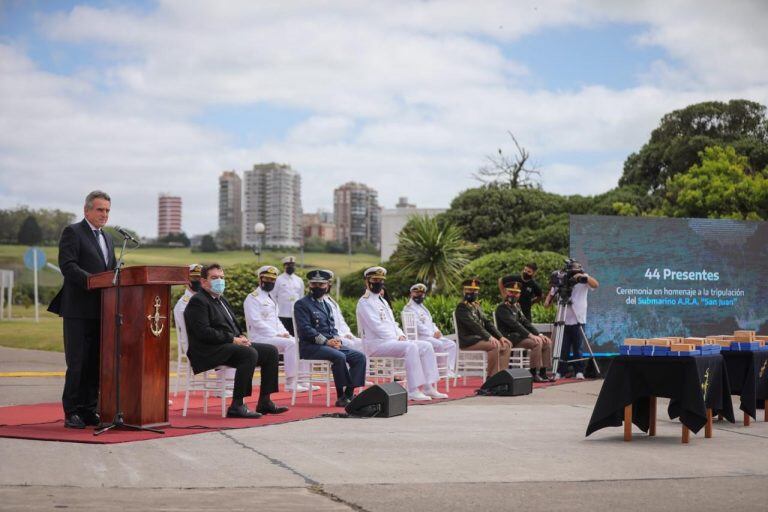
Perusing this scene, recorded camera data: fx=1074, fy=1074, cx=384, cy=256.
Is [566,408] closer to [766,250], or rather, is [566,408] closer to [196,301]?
[196,301]

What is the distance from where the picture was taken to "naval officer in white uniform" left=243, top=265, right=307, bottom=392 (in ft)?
47.3

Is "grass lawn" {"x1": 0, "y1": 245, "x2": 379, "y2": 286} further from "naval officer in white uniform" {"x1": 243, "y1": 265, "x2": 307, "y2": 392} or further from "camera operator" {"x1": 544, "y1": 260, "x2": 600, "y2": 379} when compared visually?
"naval officer in white uniform" {"x1": 243, "y1": 265, "x2": 307, "y2": 392}

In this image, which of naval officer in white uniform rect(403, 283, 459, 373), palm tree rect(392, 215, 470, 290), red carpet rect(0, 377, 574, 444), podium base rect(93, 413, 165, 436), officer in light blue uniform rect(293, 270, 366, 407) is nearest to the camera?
red carpet rect(0, 377, 574, 444)

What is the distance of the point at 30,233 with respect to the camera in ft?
Result: 202

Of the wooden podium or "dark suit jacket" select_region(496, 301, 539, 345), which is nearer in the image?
the wooden podium

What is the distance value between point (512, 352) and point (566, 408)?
15.5 ft

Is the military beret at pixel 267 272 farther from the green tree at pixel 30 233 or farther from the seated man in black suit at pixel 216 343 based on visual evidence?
the green tree at pixel 30 233

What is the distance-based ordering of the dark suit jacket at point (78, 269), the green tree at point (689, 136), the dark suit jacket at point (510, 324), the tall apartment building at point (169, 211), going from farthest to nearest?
the tall apartment building at point (169, 211), the green tree at point (689, 136), the dark suit jacket at point (510, 324), the dark suit jacket at point (78, 269)

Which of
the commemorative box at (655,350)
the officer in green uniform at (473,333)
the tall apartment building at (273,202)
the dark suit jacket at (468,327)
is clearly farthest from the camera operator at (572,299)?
the tall apartment building at (273,202)

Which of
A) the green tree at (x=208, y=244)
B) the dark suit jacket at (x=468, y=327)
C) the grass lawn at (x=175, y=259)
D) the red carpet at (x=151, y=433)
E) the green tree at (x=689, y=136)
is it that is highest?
the green tree at (x=689, y=136)

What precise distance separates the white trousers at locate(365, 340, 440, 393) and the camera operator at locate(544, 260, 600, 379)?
4051 mm

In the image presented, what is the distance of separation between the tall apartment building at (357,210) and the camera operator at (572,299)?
104m

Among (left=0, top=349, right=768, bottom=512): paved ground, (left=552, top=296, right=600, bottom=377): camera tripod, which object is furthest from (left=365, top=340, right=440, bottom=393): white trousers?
(left=552, top=296, right=600, bottom=377): camera tripod

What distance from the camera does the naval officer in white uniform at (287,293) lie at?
18.1 meters
